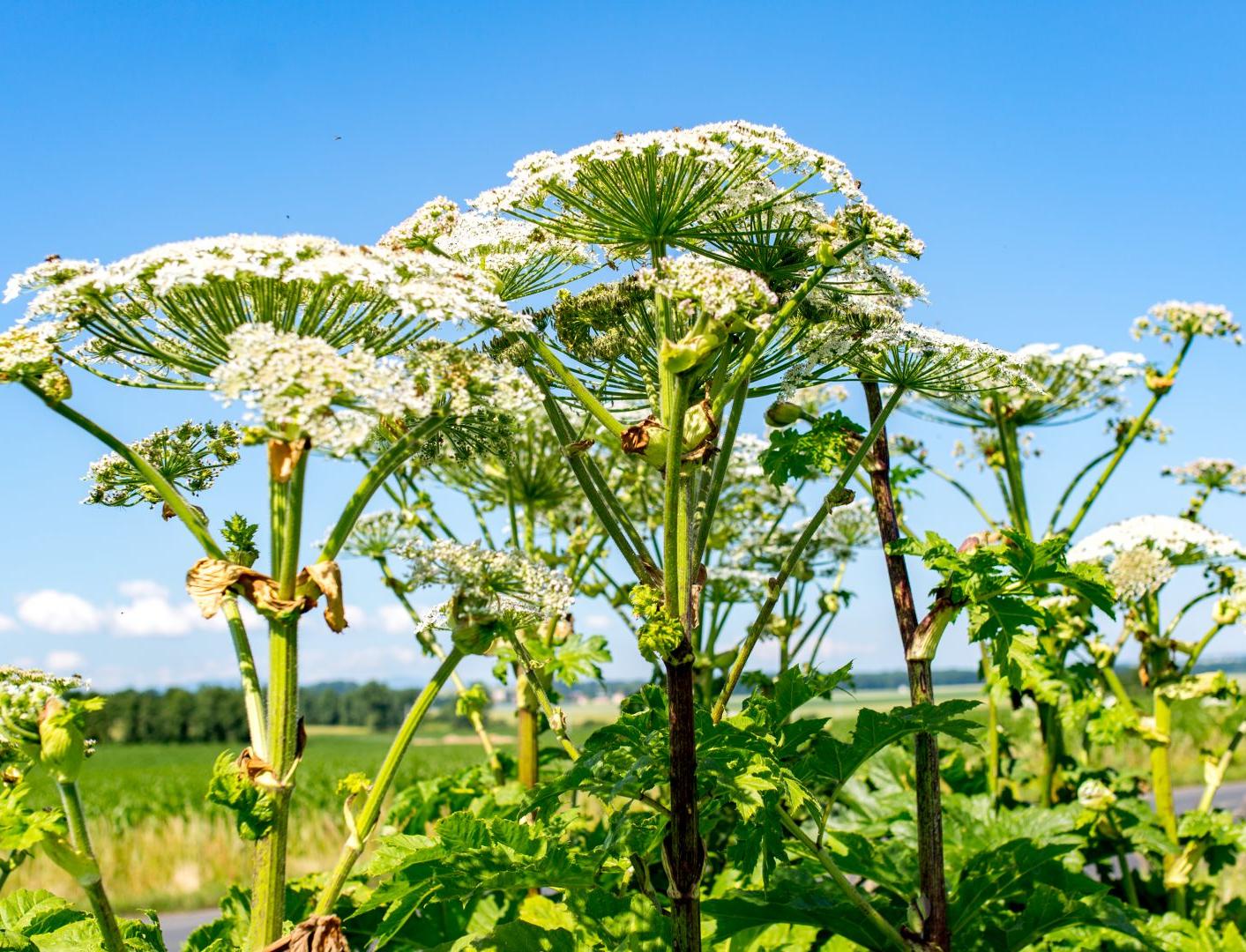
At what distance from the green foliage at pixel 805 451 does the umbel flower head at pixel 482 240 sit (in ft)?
3.55

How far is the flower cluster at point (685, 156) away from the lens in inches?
132

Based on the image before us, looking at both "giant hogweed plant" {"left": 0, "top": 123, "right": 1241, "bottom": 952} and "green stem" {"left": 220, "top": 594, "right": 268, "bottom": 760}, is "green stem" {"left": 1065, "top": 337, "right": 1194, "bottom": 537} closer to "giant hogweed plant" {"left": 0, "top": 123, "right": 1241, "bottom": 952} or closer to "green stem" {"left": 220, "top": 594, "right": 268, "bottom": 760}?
"giant hogweed plant" {"left": 0, "top": 123, "right": 1241, "bottom": 952}

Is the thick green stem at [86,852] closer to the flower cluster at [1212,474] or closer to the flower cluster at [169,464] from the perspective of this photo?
the flower cluster at [169,464]

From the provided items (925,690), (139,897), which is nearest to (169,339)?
(925,690)

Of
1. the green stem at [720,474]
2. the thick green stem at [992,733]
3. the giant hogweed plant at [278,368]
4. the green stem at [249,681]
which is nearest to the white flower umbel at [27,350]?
the giant hogweed plant at [278,368]

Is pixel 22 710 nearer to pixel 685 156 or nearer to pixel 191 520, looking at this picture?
pixel 191 520

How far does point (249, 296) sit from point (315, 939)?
68.2 inches

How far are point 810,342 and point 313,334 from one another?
6.20 ft

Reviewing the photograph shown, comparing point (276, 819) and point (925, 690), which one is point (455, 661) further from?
point (925, 690)

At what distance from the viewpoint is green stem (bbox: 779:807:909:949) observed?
3660 millimetres

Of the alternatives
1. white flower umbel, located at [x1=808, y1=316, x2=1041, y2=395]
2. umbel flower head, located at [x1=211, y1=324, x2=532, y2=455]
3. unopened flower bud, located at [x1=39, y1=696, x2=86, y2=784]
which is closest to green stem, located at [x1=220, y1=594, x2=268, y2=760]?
unopened flower bud, located at [x1=39, y1=696, x2=86, y2=784]

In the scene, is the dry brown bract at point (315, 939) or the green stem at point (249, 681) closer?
the dry brown bract at point (315, 939)

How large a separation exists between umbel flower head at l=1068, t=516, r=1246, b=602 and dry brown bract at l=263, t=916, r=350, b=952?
5.91 meters

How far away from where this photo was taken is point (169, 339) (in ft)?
9.86
